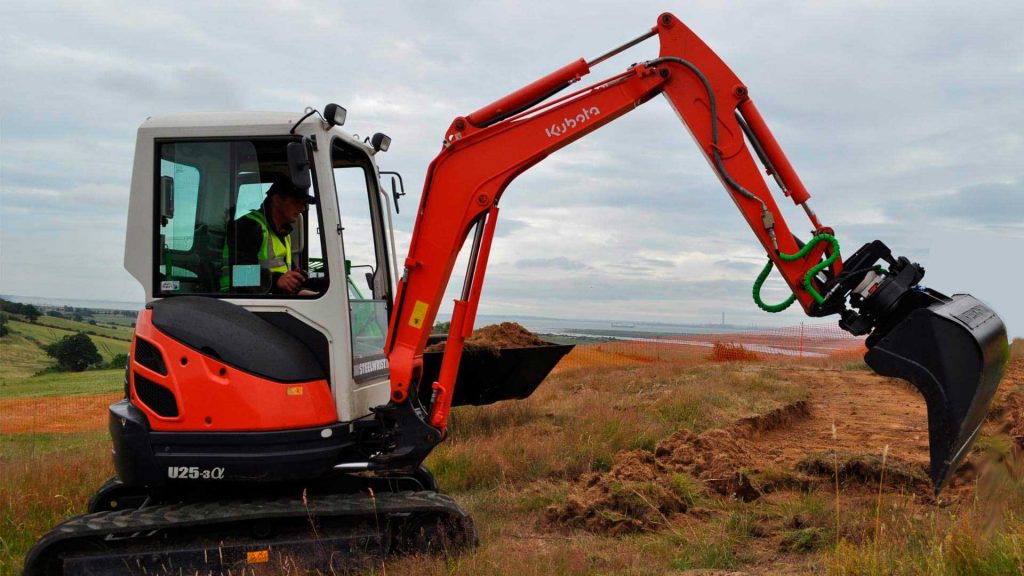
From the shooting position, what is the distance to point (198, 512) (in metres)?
4.92

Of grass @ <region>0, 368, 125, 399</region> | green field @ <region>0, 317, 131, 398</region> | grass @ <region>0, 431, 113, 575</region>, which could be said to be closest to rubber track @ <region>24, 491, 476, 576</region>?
grass @ <region>0, 431, 113, 575</region>

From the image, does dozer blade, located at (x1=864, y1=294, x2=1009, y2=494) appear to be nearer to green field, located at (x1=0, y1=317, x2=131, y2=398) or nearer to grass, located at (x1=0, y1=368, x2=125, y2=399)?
grass, located at (x1=0, y1=368, x2=125, y2=399)

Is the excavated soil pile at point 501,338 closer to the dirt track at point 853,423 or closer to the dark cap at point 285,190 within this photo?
the dirt track at point 853,423

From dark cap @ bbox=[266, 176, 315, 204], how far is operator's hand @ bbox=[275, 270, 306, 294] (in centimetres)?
52

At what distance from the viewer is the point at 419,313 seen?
5.50 metres

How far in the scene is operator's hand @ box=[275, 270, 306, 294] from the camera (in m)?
5.14

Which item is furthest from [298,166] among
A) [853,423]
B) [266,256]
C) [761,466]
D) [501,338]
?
[853,423]

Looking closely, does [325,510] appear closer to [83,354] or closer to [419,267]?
[419,267]

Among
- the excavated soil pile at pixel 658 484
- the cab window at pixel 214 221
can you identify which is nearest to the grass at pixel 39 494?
the cab window at pixel 214 221

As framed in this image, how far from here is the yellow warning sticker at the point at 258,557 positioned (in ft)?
16.2

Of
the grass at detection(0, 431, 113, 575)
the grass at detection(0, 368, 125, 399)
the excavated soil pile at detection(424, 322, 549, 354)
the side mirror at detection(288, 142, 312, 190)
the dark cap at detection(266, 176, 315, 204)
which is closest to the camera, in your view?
the side mirror at detection(288, 142, 312, 190)

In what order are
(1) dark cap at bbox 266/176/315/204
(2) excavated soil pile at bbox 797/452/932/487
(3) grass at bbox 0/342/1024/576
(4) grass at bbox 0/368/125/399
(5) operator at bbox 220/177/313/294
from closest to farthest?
(3) grass at bbox 0/342/1024/576
(5) operator at bbox 220/177/313/294
(1) dark cap at bbox 266/176/315/204
(2) excavated soil pile at bbox 797/452/932/487
(4) grass at bbox 0/368/125/399

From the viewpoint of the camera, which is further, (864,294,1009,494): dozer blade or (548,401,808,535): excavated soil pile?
(548,401,808,535): excavated soil pile

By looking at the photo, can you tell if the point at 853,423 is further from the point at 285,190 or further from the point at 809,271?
the point at 285,190
